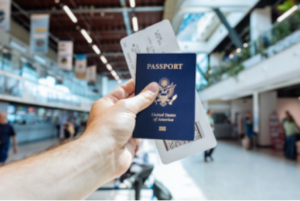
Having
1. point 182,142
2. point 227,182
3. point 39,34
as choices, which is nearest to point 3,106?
point 39,34

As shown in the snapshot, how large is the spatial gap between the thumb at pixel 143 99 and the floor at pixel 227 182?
3.62 m

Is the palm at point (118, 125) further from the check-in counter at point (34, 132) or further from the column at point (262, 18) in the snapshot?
the check-in counter at point (34, 132)

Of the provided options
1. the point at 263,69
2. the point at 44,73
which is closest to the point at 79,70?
the point at 44,73

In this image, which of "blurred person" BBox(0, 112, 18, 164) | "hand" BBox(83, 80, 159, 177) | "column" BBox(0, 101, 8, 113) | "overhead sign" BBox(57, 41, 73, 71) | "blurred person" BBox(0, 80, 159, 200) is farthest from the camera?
"overhead sign" BBox(57, 41, 73, 71)

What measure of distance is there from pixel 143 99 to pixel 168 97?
15 centimetres

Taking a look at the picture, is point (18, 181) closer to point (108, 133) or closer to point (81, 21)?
point (108, 133)

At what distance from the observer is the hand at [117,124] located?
110 centimetres

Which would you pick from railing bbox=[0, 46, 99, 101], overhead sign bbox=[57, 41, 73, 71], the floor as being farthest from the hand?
overhead sign bbox=[57, 41, 73, 71]

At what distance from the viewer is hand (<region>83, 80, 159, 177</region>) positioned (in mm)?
1101

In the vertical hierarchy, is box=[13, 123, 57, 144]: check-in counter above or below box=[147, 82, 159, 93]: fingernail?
below

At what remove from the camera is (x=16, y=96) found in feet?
37.1

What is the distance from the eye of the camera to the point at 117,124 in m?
1.14

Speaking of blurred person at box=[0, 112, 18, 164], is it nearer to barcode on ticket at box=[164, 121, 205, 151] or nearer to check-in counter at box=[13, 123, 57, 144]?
barcode on ticket at box=[164, 121, 205, 151]

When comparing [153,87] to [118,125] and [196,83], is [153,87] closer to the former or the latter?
[118,125]
